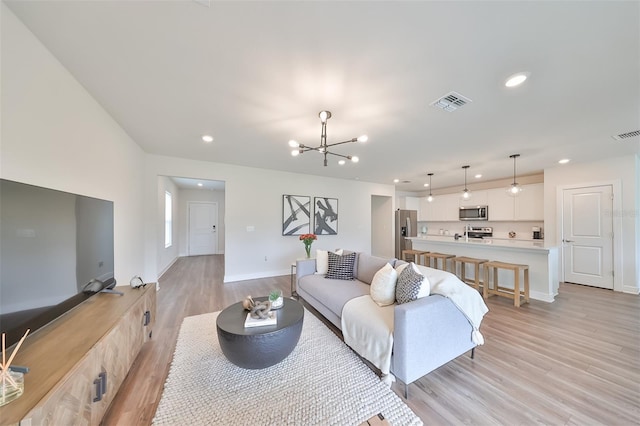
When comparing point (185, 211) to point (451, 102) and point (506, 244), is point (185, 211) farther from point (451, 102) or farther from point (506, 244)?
point (506, 244)

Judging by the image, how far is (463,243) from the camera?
14.4ft

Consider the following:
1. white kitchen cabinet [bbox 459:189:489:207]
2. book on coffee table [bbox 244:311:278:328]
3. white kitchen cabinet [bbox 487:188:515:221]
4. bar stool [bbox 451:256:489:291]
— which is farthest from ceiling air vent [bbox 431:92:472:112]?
white kitchen cabinet [bbox 459:189:489:207]

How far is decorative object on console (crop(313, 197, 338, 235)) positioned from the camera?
19.0 ft

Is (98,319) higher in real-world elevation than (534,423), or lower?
higher

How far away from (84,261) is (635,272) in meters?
7.87

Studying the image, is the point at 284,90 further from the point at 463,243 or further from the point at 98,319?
the point at 463,243

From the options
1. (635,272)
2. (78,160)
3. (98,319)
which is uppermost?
(78,160)

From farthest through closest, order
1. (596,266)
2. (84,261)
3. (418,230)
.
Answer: (418,230), (596,266), (84,261)

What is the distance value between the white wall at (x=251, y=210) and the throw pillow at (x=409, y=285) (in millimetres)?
3574

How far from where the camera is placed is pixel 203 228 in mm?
8273

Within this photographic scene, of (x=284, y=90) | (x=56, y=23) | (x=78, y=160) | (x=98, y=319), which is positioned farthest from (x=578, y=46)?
(x=78, y=160)

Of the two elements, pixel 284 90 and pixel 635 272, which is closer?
pixel 284 90

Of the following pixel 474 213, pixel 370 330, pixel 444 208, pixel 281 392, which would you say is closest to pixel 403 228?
pixel 444 208

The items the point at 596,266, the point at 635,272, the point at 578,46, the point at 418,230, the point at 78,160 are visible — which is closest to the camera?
the point at 578,46
